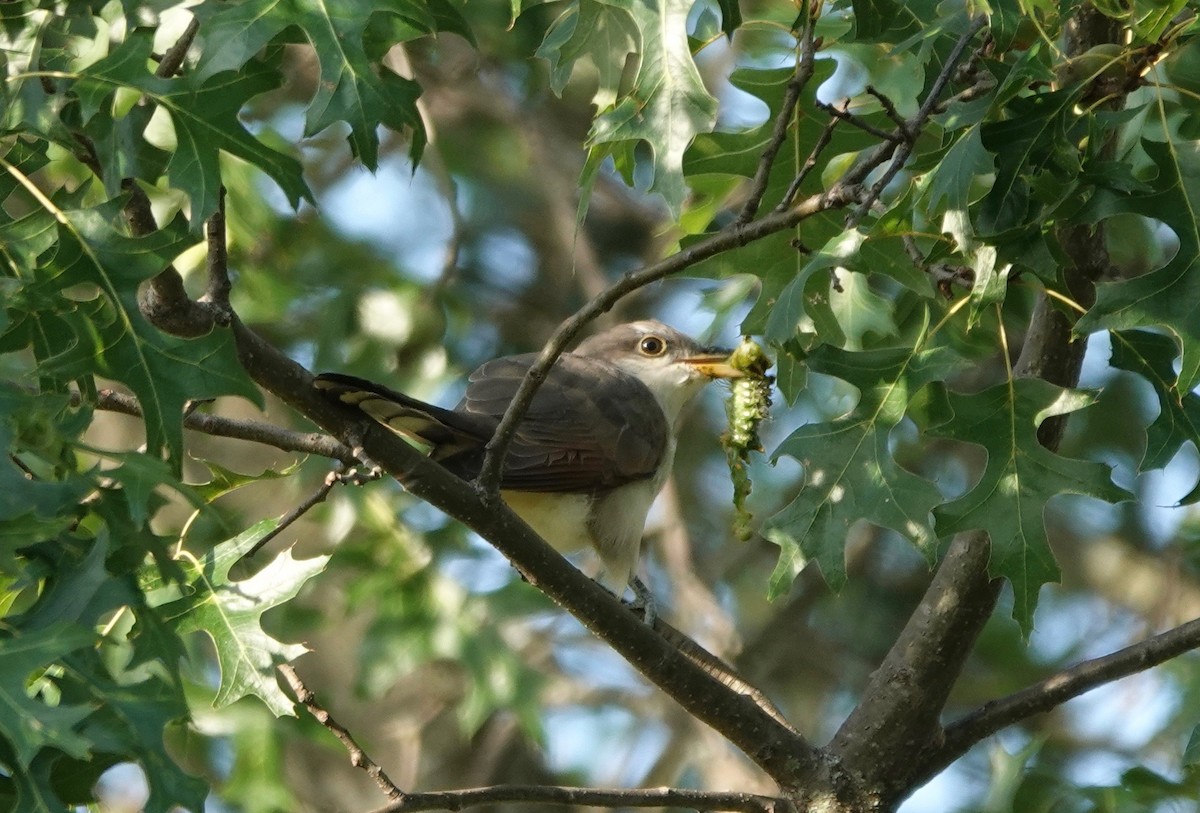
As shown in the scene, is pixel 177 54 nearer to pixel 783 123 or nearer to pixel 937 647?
pixel 783 123

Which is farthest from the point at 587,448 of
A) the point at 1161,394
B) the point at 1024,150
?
the point at 1024,150

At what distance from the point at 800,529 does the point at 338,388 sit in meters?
1.15

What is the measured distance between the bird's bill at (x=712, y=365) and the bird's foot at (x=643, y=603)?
86 cm

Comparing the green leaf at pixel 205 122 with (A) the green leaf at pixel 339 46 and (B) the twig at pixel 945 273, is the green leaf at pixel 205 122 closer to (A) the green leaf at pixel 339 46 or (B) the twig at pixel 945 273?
(A) the green leaf at pixel 339 46

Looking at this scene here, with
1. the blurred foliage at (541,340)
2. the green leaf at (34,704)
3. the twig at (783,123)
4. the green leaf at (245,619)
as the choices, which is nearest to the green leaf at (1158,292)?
the blurred foliage at (541,340)

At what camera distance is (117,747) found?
2.30m

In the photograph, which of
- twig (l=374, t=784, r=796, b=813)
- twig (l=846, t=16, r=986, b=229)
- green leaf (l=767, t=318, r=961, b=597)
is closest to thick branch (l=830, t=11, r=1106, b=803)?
twig (l=374, t=784, r=796, b=813)

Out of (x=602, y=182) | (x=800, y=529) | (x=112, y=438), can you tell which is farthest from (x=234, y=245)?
(x=800, y=529)

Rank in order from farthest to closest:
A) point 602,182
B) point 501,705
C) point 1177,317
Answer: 1. point 602,182
2. point 501,705
3. point 1177,317

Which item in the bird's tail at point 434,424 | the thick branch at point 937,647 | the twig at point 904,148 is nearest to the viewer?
the twig at point 904,148

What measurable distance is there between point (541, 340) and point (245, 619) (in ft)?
16.9

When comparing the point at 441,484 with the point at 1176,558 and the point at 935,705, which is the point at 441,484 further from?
the point at 1176,558

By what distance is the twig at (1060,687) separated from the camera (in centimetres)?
347

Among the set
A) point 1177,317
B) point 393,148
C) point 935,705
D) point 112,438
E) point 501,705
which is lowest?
point 112,438
